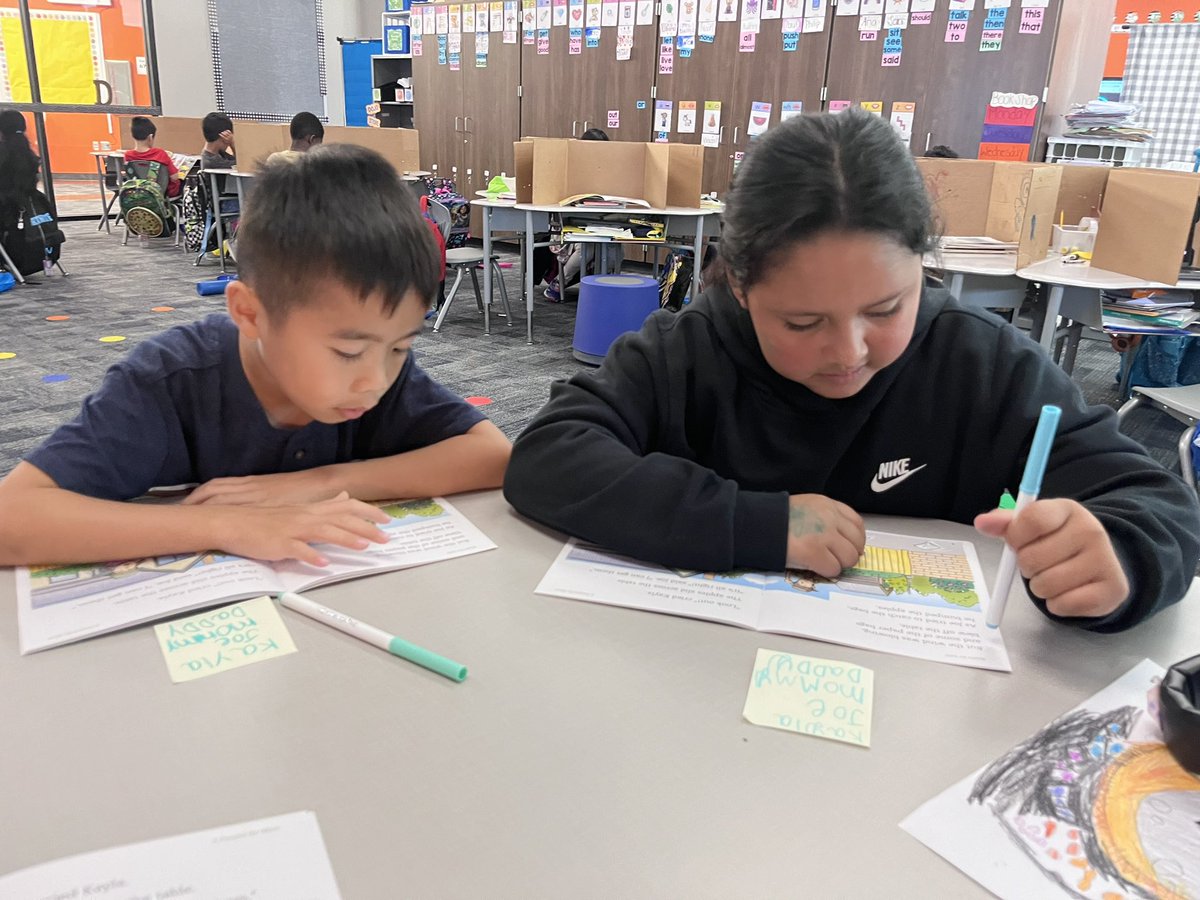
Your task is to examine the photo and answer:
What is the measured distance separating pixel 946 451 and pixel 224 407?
0.85m

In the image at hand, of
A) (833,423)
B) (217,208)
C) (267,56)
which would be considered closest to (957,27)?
(217,208)

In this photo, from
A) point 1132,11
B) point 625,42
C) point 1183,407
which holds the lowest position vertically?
point 1183,407

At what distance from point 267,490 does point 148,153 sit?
24.2 ft

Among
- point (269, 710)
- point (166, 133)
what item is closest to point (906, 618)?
point (269, 710)

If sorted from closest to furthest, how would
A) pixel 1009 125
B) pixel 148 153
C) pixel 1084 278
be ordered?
pixel 1084 278 < pixel 1009 125 < pixel 148 153

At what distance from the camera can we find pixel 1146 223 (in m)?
2.75

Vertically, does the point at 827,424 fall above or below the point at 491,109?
below

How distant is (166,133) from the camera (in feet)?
26.9

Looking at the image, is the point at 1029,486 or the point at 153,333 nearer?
the point at 1029,486

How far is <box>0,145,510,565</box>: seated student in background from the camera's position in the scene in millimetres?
823

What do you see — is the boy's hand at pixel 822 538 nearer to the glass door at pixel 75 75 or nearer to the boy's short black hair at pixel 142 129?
the boy's short black hair at pixel 142 129

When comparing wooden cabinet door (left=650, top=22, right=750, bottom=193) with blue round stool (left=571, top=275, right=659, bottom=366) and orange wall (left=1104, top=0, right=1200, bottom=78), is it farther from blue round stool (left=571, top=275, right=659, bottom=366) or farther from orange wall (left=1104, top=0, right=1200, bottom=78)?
orange wall (left=1104, top=0, right=1200, bottom=78)

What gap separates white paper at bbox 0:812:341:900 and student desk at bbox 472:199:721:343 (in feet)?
13.4

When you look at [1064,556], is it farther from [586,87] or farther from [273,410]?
[586,87]
